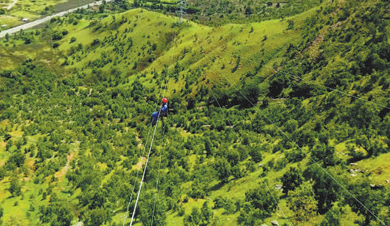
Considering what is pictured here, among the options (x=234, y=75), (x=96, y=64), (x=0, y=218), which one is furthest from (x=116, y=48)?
(x=0, y=218)

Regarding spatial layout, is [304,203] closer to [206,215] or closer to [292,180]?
[292,180]

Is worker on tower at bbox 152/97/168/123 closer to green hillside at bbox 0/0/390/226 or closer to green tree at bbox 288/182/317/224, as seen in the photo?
green hillside at bbox 0/0/390/226

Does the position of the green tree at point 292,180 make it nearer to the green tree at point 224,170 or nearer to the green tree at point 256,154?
the green tree at point 224,170

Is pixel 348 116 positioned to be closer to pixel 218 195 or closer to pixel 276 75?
pixel 218 195

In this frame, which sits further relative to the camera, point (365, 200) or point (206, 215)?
point (206, 215)

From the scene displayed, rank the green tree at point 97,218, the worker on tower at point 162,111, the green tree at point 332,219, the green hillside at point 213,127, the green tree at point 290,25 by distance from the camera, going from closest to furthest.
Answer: the green tree at point 332,219, the green hillside at point 213,127, the worker on tower at point 162,111, the green tree at point 97,218, the green tree at point 290,25

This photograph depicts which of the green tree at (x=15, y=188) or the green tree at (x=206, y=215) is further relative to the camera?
the green tree at (x=15, y=188)

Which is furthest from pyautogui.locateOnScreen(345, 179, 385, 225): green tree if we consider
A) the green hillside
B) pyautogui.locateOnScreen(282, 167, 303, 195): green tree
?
pyautogui.locateOnScreen(282, 167, 303, 195): green tree

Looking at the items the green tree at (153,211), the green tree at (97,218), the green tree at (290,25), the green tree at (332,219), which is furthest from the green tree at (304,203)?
the green tree at (290,25)

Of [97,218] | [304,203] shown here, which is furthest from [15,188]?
[304,203]
